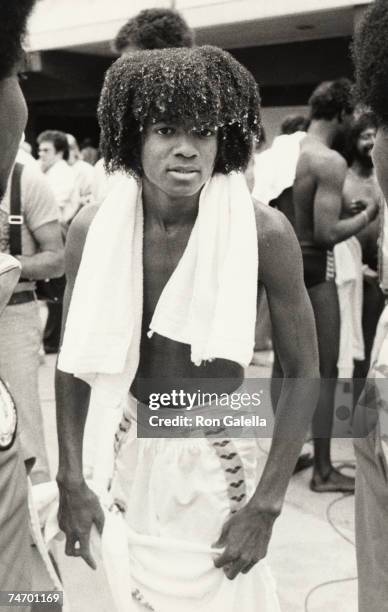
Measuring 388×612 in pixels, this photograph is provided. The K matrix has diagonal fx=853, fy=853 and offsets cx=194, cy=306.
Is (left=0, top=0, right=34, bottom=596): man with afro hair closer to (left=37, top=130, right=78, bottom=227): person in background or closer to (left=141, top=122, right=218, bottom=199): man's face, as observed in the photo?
(left=141, top=122, right=218, bottom=199): man's face

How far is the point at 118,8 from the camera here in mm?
10172

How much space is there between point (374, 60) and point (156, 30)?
1547 millimetres

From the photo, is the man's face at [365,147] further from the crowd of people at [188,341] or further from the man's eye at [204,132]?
the man's eye at [204,132]

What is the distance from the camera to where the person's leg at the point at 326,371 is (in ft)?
13.0

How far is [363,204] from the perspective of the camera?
419 centimetres

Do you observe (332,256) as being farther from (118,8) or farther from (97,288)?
(118,8)

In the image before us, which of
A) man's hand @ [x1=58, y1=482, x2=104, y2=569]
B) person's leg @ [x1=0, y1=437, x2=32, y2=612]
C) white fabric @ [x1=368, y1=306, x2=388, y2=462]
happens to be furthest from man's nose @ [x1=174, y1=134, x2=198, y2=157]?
man's hand @ [x1=58, y1=482, x2=104, y2=569]

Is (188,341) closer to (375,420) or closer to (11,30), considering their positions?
(375,420)

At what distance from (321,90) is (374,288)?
1.13m

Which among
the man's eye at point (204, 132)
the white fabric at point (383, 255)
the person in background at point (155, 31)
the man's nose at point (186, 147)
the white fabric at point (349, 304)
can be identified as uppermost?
the person in background at point (155, 31)

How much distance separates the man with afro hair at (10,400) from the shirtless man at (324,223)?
98.3 inches

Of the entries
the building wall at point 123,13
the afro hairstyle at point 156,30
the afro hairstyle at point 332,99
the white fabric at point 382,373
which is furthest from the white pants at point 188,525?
the building wall at point 123,13

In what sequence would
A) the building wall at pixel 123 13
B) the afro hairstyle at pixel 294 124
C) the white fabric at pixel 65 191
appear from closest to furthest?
the afro hairstyle at pixel 294 124 < the white fabric at pixel 65 191 < the building wall at pixel 123 13

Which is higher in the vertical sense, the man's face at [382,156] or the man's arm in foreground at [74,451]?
the man's face at [382,156]
